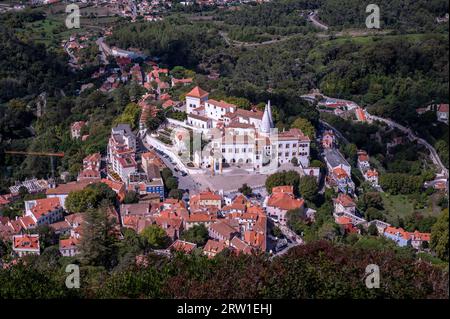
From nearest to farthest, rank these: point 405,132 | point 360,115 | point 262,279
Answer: point 262,279, point 405,132, point 360,115

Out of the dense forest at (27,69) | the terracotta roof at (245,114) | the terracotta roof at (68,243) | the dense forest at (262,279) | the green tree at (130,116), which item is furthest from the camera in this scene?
the dense forest at (27,69)

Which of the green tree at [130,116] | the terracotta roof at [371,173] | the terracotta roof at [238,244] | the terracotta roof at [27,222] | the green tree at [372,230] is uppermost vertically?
the green tree at [130,116]

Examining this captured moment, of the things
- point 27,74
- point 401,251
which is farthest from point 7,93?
point 401,251

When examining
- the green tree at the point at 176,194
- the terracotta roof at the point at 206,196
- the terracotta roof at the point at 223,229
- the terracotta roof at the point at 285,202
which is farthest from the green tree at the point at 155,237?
the terracotta roof at the point at 285,202

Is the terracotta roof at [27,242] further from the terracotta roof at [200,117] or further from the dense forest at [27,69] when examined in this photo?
the dense forest at [27,69]

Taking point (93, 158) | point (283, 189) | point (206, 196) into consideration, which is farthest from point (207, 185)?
point (93, 158)

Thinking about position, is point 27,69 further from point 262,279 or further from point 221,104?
point 262,279

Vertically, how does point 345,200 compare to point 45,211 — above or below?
above

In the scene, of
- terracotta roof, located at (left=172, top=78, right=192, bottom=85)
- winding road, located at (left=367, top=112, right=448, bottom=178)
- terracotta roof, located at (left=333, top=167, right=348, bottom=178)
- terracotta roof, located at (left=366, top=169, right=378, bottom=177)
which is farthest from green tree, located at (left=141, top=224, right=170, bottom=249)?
terracotta roof, located at (left=172, top=78, right=192, bottom=85)

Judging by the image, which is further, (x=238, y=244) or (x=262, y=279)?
(x=238, y=244)
